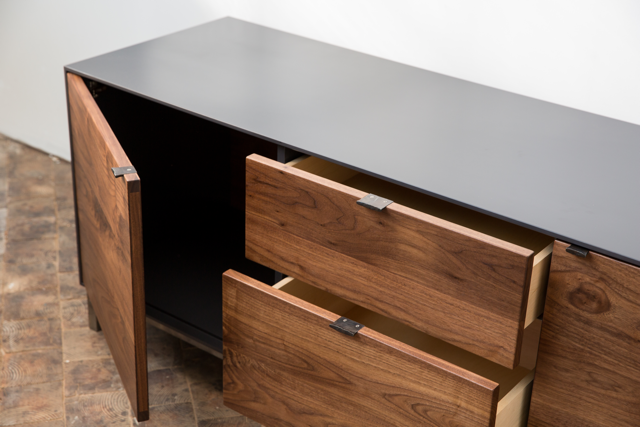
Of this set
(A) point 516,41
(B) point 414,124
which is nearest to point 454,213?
(B) point 414,124

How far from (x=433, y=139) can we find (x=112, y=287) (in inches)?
24.9

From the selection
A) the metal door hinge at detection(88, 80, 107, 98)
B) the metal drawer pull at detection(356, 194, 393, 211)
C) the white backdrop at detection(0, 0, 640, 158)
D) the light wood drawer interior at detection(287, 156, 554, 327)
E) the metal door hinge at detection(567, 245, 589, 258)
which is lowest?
the light wood drawer interior at detection(287, 156, 554, 327)

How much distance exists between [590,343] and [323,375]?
406mm

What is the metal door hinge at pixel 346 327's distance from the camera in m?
1.01

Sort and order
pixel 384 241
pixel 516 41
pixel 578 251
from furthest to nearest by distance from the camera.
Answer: pixel 516 41, pixel 384 241, pixel 578 251

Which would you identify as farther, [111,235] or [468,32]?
[468,32]

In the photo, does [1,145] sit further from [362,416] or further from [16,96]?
[362,416]

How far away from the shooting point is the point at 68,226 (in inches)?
83.2

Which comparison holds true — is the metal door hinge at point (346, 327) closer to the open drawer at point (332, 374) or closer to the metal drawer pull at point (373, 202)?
the open drawer at point (332, 374)

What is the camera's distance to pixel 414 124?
48.6 inches

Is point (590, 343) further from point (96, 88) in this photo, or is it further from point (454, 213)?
point (96, 88)

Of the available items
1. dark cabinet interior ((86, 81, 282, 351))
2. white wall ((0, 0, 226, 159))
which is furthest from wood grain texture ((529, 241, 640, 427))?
white wall ((0, 0, 226, 159))

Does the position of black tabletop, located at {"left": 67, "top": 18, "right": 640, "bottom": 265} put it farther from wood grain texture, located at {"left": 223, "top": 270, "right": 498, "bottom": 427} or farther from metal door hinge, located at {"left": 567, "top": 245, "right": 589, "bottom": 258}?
wood grain texture, located at {"left": 223, "top": 270, "right": 498, "bottom": 427}

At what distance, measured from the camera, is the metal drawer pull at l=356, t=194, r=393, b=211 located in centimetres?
96
